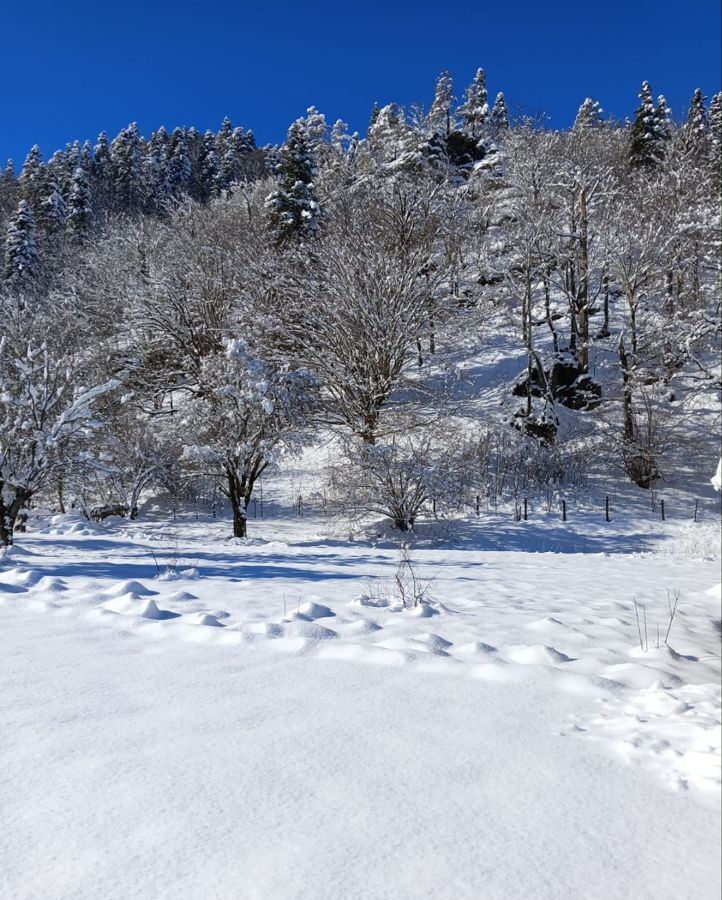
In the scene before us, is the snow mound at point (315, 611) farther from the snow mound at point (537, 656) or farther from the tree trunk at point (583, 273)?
the tree trunk at point (583, 273)

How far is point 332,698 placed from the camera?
329 centimetres

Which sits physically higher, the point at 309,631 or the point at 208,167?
the point at 208,167

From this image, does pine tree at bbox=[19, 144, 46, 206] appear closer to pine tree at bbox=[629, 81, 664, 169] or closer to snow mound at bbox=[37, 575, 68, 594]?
pine tree at bbox=[629, 81, 664, 169]

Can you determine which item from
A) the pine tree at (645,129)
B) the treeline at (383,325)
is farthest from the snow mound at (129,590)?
the pine tree at (645,129)

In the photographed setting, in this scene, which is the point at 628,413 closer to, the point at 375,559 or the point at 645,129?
the point at 375,559

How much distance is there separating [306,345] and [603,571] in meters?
14.4

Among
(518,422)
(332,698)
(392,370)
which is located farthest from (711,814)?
(518,422)

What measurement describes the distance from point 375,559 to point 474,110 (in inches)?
2195

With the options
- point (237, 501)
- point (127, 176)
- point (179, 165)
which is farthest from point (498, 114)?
point (237, 501)

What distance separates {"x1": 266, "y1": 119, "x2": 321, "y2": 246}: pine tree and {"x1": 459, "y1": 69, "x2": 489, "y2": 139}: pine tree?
25.2 meters

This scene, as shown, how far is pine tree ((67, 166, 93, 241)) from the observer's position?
171ft

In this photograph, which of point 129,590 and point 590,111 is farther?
point 590,111

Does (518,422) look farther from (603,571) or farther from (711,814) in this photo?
(711,814)

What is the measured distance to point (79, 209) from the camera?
53000mm
